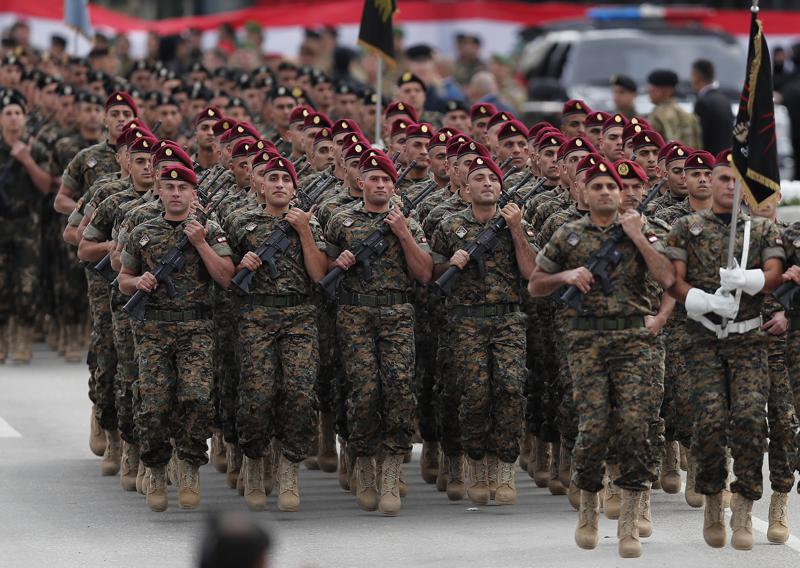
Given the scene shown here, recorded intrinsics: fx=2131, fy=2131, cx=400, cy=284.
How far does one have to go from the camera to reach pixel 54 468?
14344mm

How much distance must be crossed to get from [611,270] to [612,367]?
1.72 ft

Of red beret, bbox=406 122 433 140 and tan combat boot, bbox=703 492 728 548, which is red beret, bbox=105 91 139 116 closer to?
red beret, bbox=406 122 433 140

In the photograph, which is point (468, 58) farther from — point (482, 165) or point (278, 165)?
point (278, 165)

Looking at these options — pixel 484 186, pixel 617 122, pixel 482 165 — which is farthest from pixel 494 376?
pixel 617 122

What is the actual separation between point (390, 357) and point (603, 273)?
1.82 metres

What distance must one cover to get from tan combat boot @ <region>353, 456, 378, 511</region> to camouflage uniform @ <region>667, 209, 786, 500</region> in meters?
2.35

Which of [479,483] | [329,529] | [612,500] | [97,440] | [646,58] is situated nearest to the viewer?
[329,529]

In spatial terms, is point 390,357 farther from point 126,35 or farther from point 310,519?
point 126,35

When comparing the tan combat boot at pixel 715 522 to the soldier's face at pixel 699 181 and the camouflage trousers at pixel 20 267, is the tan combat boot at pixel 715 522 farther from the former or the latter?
the camouflage trousers at pixel 20 267

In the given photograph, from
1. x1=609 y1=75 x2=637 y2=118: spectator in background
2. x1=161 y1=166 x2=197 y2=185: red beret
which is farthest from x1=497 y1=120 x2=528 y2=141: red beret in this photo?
x1=609 y1=75 x2=637 y2=118: spectator in background

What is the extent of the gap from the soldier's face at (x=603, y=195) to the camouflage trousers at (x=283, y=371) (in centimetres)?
200

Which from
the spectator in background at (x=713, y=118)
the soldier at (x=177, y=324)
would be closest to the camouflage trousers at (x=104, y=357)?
the soldier at (x=177, y=324)

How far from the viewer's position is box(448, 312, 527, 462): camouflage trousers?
12.9 meters

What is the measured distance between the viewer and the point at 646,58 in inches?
1019
